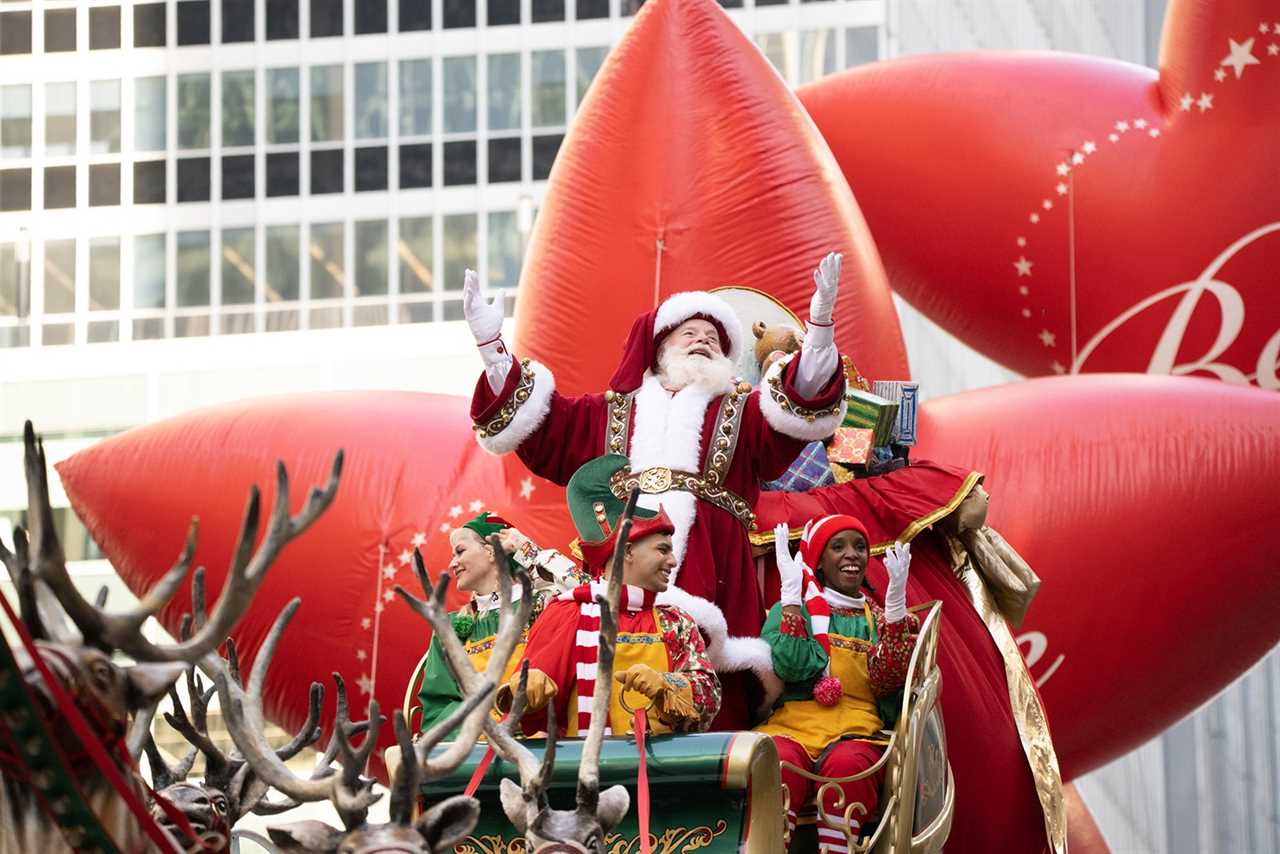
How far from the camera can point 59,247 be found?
26516 millimetres

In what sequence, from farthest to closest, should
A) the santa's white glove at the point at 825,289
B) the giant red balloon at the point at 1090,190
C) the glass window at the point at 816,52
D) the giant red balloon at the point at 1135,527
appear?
1. the glass window at the point at 816,52
2. the giant red balloon at the point at 1090,190
3. the giant red balloon at the point at 1135,527
4. the santa's white glove at the point at 825,289

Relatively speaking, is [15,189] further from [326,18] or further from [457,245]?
[457,245]

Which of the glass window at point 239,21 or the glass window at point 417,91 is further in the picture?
the glass window at point 239,21

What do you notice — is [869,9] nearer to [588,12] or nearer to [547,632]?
[588,12]

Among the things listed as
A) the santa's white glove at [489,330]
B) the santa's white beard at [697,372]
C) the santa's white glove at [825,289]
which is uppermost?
the santa's white glove at [825,289]

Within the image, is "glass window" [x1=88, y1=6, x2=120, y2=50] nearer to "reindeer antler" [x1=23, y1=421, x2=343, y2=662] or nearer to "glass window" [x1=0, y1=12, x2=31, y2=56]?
"glass window" [x1=0, y1=12, x2=31, y2=56]

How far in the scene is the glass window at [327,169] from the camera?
2648 centimetres

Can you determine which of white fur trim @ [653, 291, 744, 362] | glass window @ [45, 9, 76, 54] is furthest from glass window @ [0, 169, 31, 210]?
white fur trim @ [653, 291, 744, 362]

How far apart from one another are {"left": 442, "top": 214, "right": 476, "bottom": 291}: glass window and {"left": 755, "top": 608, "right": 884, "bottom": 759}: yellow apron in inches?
790

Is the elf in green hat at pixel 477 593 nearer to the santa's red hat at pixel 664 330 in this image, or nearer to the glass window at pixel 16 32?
the santa's red hat at pixel 664 330

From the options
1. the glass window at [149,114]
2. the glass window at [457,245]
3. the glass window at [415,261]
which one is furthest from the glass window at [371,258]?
the glass window at [149,114]

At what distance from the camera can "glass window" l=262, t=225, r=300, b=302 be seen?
26438 millimetres

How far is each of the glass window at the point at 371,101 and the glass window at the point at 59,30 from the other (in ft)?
10.6

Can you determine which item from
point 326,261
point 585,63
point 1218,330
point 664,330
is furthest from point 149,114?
point 664,330
